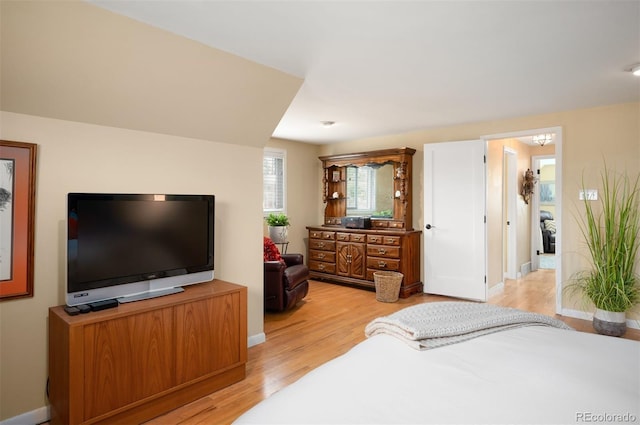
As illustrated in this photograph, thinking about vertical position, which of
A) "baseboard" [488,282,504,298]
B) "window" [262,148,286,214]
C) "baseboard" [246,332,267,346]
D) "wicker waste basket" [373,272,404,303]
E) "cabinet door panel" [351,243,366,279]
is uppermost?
"window" [262,148,286,214]

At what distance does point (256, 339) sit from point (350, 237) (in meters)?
2.50

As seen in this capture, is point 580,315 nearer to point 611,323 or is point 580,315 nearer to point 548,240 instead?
point 611,323

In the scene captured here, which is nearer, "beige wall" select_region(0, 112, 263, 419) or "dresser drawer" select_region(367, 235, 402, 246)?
"beige wall" select_region(0, 112, 263, 419)

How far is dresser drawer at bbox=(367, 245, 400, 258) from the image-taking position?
4.85 meters

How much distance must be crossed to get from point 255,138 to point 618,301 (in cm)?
384

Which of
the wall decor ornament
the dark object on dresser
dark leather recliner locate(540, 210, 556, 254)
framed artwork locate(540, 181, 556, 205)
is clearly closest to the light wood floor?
the dark object on dresser

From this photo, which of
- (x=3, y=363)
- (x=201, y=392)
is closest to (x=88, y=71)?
(x=3, y=363)

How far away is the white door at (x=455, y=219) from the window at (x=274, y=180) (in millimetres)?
2260

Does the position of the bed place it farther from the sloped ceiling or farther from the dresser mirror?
the dresser mirror

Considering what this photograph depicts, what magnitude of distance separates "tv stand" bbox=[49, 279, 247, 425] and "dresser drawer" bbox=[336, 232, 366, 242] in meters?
2.86

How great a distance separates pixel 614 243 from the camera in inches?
Answer: 139

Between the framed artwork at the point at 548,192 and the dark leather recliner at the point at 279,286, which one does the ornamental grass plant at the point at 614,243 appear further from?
the framed artwork at the point at 548,192

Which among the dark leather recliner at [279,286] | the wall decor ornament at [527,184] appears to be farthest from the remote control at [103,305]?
the wall decor ornament at [527,184]

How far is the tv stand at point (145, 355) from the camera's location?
184 cm
